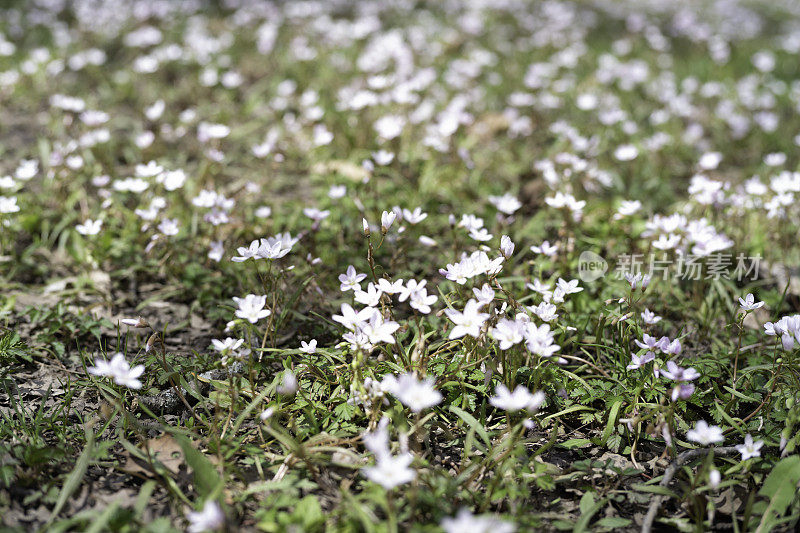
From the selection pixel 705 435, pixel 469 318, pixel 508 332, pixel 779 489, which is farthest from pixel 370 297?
pixel 779 489

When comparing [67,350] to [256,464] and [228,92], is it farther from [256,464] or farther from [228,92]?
[228,92]

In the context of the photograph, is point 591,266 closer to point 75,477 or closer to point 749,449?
point 749,449

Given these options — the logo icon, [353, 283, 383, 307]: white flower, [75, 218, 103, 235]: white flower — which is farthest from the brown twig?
[75, 218, 103, 235]: white flower

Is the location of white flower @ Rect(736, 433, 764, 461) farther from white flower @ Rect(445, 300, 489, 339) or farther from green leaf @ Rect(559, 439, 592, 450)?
white flower @ Rect(445, 300, 489, 339)

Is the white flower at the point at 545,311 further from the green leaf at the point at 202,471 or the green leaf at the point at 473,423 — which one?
the green leaf at the point at 202,471

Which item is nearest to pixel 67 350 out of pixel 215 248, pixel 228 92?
pixel 215 248

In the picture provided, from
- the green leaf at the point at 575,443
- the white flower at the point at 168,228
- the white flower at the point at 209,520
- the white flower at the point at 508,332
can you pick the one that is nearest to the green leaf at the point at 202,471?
the white flower at the point at 209,520
